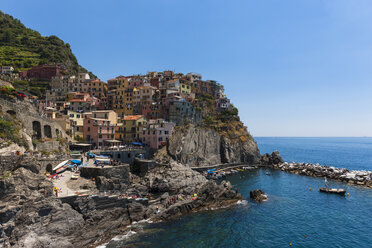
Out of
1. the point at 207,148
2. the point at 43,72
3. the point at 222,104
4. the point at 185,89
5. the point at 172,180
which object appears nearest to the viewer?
the point at 172,180

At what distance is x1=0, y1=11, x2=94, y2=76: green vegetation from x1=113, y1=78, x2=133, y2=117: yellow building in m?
38.6

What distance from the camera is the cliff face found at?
6794cm

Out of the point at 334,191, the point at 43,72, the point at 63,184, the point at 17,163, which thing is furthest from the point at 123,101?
the point at 334,191

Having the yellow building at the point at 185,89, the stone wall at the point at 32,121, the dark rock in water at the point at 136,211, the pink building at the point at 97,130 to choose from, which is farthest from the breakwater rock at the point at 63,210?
the yellow building at the point at 185,89

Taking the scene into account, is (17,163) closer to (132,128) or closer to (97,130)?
(97,130)

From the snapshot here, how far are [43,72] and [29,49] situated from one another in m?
38.0

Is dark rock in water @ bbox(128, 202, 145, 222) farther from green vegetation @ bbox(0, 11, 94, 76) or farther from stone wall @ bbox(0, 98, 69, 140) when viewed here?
green vegetation @ bbox(0, 11, 94, 76)

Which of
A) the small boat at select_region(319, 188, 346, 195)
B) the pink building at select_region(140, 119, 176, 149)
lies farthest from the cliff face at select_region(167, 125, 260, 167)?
the small boat at select_region(319, 188, 346, 195)

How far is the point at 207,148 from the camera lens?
77312mm

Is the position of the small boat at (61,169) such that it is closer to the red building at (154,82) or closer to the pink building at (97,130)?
the pink building at (97,130)

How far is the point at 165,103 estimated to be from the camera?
78812 mm

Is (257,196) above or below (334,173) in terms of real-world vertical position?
below

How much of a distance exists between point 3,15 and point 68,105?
417 feet

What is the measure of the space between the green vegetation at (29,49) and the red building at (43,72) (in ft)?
21.8
